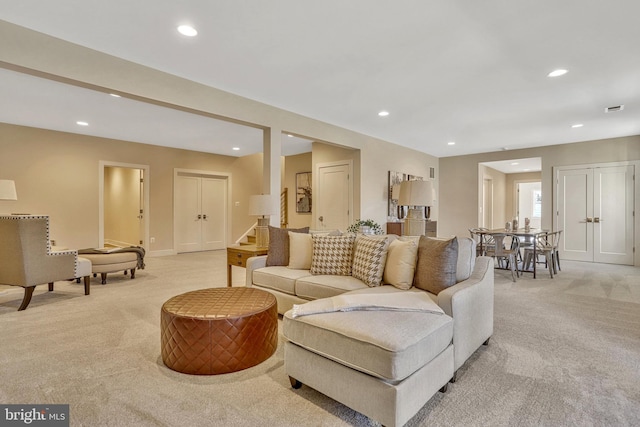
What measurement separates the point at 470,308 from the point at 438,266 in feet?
1.18

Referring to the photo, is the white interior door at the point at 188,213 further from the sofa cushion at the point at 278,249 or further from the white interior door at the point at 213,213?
the sofa cushion at the point at 278,249

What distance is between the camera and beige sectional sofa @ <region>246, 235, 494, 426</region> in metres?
1.51

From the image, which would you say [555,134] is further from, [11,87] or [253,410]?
[11,87]

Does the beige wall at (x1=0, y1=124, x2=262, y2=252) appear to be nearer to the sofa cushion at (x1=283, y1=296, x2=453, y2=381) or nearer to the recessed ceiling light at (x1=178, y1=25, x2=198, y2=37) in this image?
the recessed ceiling light at (x1=178, y1=25, x2=198, y2=37)

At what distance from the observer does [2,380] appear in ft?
6.65

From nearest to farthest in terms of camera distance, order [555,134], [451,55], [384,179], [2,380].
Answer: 1. [2,380]
2. [451,55]
3. [555,134]
4. [384,179]

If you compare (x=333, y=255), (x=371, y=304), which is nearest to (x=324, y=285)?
(x=333, y=255)

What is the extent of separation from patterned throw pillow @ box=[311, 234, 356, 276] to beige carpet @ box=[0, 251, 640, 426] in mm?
990

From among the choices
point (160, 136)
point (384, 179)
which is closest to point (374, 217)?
point (384, 179)

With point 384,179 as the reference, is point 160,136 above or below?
above

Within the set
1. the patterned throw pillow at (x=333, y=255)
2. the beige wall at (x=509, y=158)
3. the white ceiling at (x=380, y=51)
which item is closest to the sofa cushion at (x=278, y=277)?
the patterned throw pillow at (x=333, y=255)

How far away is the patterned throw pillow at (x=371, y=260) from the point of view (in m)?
2.71

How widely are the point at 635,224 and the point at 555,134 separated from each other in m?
2.46

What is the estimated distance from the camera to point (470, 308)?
2.17 meters
